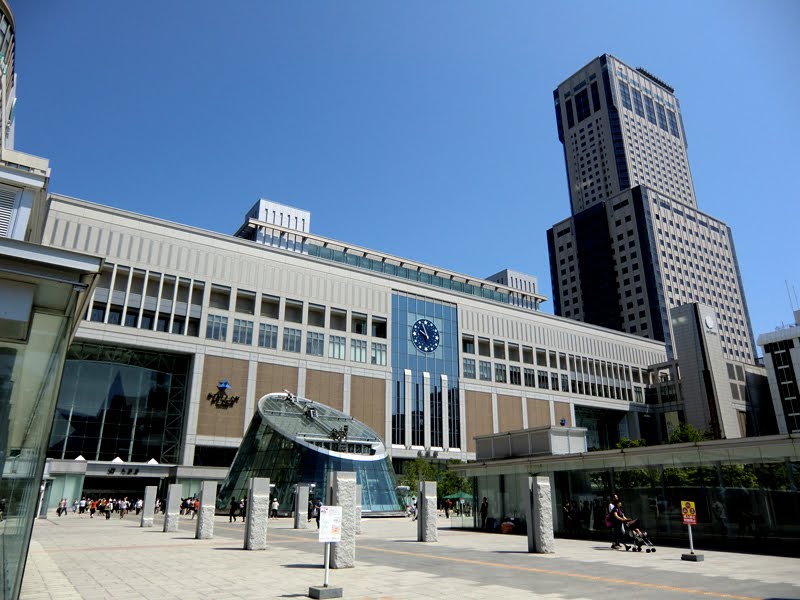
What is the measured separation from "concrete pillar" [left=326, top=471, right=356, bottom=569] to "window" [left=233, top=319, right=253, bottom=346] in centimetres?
4720

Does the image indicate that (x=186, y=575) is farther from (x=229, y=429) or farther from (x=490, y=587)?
(x=229, y=429)

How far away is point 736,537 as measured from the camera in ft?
65.0

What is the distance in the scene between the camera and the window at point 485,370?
7681cm

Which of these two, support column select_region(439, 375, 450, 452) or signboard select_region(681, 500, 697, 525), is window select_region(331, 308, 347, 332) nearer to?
support column select_region(439, 375, 450, 452)

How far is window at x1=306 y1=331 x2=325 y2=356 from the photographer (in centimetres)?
6462

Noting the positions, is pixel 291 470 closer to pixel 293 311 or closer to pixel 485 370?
pixel 293 311

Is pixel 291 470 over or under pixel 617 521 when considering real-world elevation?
over

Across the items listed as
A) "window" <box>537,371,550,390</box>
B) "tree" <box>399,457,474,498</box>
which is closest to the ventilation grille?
"tree" <box>399,457,474,498</box>

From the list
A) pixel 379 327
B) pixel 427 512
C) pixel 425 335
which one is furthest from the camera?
pixel 425 335

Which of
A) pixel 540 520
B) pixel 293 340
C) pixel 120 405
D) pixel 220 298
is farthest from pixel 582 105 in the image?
pixel 540 520

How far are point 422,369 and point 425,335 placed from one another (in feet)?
15.6

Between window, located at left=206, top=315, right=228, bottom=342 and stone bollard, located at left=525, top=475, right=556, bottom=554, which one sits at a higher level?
window, located at left=206, top=315, right=228, bottom=342

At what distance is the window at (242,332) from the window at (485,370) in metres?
33.0

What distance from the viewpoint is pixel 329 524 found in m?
12.3
